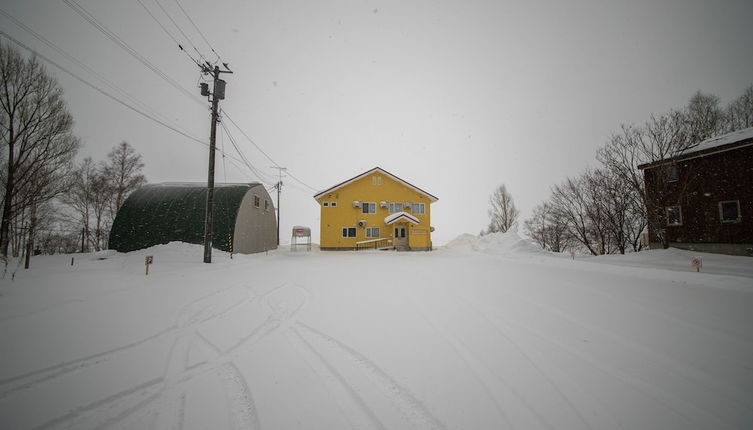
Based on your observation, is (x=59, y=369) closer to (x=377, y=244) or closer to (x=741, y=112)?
(x=377, y=244)

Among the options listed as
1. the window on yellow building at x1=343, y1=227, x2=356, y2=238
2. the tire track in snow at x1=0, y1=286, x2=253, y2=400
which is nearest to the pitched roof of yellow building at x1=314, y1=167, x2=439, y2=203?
the window on yellow building at x1=343, y1=227, x2=356, y2=238

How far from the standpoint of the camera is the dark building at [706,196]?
14719 millimetres

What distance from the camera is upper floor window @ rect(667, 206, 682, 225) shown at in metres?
17.2

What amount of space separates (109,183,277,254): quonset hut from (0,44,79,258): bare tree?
4697 mm

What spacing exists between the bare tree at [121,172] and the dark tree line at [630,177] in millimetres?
38653

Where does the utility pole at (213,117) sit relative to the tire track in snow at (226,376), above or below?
above

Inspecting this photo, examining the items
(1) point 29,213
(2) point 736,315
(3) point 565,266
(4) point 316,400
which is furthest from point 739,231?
(1) point 29,213

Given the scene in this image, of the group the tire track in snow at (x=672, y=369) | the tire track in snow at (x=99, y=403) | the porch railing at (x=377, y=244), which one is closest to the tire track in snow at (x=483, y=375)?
the tire track in snow at (x=672, y=369)

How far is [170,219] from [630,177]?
106 feet

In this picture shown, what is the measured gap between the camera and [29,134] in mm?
12953

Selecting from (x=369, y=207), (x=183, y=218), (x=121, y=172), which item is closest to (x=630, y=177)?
(x=369, y=207)

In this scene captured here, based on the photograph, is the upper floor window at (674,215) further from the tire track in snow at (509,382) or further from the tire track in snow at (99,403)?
the tire track in snow at (99,403)

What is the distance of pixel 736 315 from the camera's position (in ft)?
15.3

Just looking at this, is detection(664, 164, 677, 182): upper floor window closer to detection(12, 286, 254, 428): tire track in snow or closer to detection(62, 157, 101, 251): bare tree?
detection(12, 286, 254, 428): tire track in snow
